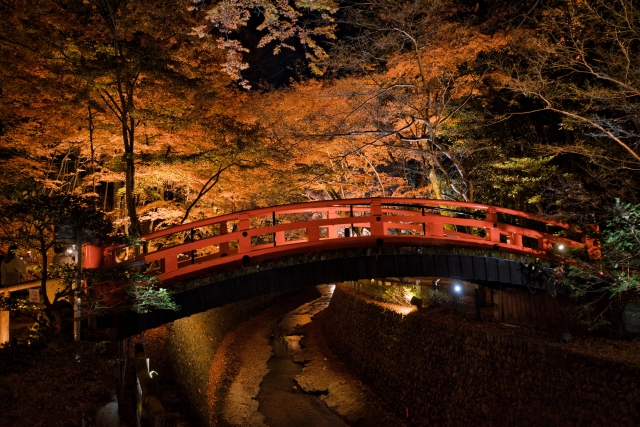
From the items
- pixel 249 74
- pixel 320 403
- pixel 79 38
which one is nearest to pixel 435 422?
pixel 320 403

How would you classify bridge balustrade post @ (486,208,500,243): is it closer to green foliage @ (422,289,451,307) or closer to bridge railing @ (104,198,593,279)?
bridge railing @ (104,198,593,279)

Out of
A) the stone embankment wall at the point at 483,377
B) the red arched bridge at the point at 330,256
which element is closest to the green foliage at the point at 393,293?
the stone embankment wall at the point at 483,377

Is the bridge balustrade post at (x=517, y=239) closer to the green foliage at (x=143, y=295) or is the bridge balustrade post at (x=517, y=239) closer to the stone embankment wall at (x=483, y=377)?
the stone embankment wall at (x=483, y=377)

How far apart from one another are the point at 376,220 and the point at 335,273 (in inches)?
58.4

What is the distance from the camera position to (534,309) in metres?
10.6

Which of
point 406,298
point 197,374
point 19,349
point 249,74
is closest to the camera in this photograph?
point 19,349

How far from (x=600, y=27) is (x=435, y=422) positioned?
36.0 ft

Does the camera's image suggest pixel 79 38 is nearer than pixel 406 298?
Yes

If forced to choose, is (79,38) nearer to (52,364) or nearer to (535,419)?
(52,364)

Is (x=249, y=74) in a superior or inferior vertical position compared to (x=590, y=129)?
superior

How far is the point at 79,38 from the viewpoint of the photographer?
11.8 m

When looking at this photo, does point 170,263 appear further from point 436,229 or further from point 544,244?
point 544,244

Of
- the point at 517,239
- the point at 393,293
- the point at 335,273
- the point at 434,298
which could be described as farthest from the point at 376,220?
the point at 393,293

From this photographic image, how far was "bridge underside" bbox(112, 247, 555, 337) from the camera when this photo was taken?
27.8ft
